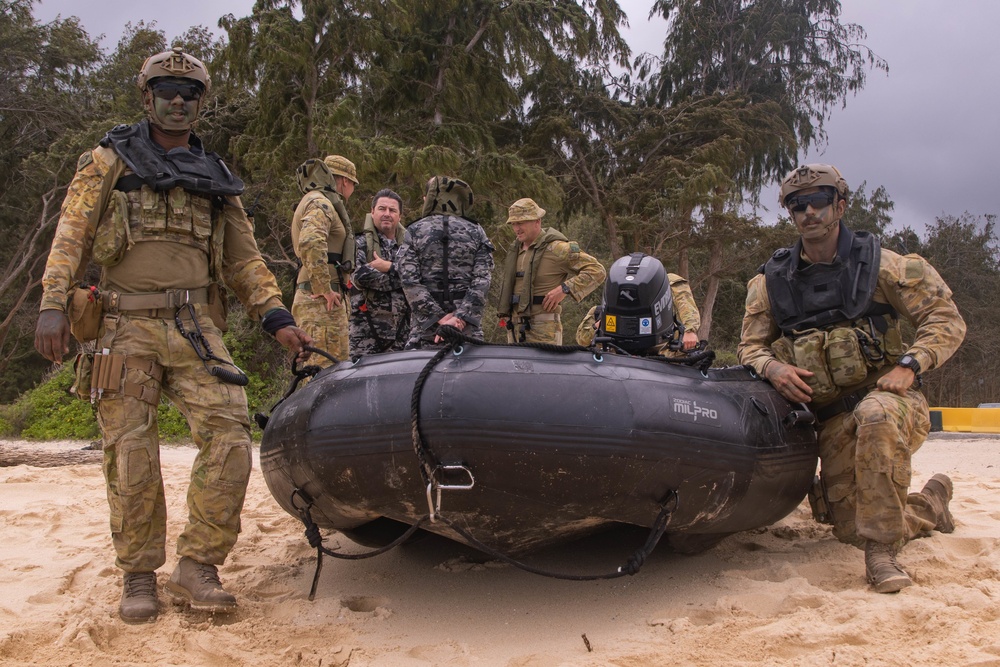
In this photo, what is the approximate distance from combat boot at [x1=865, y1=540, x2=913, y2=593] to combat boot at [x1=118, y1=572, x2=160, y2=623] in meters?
2.80

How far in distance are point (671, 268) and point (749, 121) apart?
4031 mm

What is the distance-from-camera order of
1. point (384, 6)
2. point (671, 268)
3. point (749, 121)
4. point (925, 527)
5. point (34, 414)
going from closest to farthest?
1. point (925, 527)
2. point (34, 414)
3. point (384, 6)
4. point (749, 121)
5. point (671, 268)

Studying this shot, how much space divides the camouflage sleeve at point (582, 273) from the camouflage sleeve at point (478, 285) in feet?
5.94

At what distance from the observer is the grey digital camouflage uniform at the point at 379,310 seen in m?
6.35

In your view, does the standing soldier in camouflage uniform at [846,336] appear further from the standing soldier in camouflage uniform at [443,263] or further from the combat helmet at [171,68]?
the combat helmet at [171,68]

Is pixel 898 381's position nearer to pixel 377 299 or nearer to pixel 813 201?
pixel 813 201

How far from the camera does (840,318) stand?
405 cm

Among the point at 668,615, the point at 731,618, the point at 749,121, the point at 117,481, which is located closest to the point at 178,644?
the point at 117,481

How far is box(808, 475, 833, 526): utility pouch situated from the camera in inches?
162

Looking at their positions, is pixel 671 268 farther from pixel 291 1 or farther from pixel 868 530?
pixel 868 530

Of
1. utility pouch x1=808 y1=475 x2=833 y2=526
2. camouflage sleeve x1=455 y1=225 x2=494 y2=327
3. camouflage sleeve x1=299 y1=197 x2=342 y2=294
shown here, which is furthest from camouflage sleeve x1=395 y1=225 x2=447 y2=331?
utility pouch x1=808 y1=475 x2=833 y2=526

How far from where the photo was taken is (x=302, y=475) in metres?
3.41

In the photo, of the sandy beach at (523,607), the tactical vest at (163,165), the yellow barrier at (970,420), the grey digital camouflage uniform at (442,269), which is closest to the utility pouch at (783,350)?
the sandy beach at (523,607)

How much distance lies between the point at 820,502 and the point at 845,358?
2.44ft
